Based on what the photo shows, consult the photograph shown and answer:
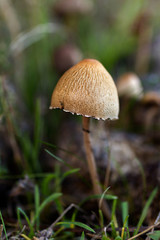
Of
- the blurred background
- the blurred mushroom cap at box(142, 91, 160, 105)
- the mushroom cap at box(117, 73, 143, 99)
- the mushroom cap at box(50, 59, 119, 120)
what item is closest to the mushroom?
the mushroom cap at box(50, 59, 119, 120)

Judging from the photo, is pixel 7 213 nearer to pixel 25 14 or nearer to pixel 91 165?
pixel 91 165

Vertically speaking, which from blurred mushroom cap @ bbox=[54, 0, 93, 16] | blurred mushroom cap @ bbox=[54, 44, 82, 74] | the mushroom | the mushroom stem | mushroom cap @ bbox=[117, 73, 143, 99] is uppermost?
blurred mushroom cap @ bbox=[54, 0, 93, 16]

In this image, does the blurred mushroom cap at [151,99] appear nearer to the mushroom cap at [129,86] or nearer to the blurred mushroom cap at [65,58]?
the mushroom cap at [129,86]

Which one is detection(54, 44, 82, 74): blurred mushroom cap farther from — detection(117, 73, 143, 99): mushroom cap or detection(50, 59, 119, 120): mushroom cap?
detection(50, 59, 119, 120): mushroom cap

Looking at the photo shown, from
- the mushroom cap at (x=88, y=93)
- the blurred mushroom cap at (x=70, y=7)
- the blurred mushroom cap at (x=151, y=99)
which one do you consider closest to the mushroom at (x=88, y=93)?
the mushroom cap at (x=88, y=93)

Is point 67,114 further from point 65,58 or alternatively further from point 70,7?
point 70,7

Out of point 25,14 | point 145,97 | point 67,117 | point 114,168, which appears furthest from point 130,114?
point 25,14

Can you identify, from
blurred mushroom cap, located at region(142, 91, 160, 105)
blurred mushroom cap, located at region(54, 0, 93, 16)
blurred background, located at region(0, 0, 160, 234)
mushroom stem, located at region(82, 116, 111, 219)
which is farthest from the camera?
blurred mushroom cap, located at region(54, 0, 93, 16)
